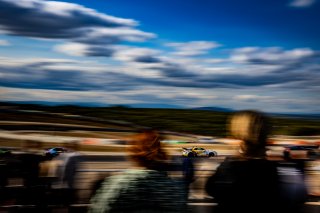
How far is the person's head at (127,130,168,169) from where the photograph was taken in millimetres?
2014

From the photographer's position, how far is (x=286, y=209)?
6.91 ft

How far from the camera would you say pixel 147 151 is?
2039mm

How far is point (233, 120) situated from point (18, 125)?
16624 millimetres

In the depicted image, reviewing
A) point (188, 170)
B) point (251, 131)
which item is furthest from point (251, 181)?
point (188, 170)

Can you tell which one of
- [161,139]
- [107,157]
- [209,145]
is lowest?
[107,157]

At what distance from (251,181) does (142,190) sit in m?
0.52

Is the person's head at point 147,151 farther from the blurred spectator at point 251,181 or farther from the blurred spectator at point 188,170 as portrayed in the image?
the blurred spectator at point 188,170

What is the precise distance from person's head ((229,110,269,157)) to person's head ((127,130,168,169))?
38 cm

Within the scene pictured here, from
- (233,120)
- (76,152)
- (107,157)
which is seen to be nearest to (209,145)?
(76,152)

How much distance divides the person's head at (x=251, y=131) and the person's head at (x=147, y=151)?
0.38 m

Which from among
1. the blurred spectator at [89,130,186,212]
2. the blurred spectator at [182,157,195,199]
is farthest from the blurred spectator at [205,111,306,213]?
the blurred spectator at [182,157,195,199]

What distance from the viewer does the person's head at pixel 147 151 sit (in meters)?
2.01

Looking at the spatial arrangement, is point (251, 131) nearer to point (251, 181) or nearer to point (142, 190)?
point (251, 181)

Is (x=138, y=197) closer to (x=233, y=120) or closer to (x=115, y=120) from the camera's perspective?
(x=233, y=120)
